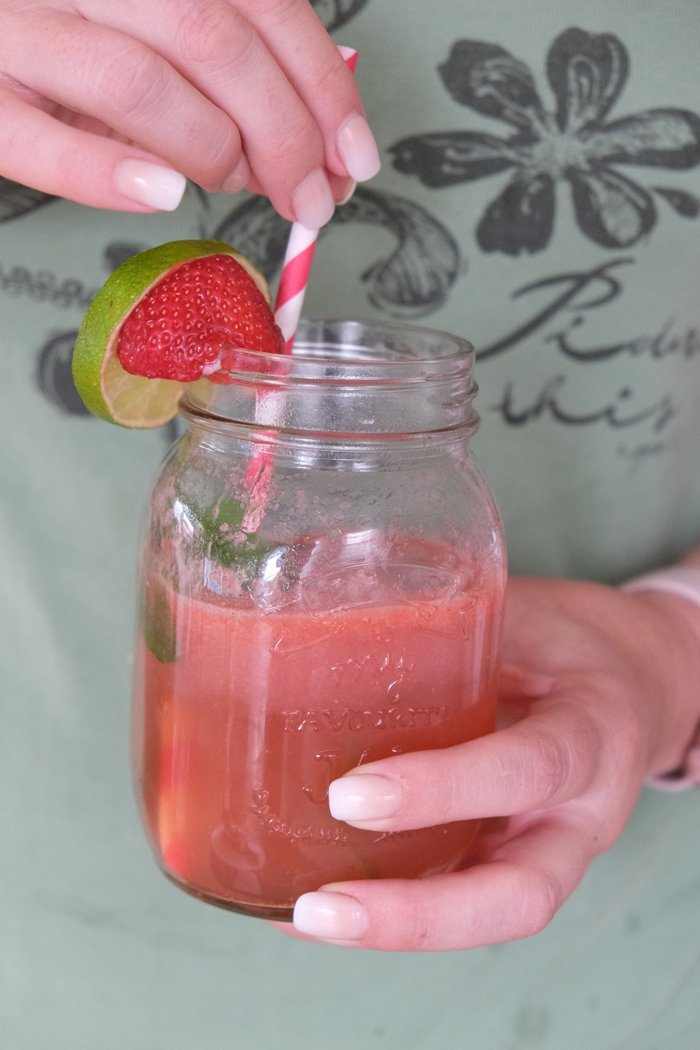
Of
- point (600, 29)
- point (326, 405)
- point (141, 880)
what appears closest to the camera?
point (326, 405)

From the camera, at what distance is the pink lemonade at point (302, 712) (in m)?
0.60

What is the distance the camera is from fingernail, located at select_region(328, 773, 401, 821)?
55 cm

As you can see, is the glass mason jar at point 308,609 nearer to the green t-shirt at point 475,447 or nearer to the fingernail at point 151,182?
the fingernail at point 151,182

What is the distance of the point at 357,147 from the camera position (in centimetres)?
63

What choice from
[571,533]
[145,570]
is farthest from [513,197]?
[145,570]

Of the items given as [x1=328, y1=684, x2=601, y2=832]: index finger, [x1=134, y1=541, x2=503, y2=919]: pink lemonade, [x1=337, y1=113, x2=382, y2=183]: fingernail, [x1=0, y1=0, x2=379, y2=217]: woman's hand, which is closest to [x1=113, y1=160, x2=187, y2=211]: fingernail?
[x1=0, y1=0, x2=379, y2=217]: woman's hand

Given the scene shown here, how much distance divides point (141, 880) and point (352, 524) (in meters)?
0.47

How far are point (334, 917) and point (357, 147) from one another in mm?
434

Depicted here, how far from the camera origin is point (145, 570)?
681 millimetres

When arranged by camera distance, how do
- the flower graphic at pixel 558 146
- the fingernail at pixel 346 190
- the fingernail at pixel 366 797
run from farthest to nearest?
the flower graphic at pixel 558 146, the fingernail at pixel 346 190, the fingernail at pixel 366 797

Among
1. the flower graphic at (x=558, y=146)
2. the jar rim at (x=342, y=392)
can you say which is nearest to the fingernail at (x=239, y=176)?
the jar rim at (x=342, y=392)

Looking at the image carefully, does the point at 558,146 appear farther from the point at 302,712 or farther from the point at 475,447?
the point at 302,712

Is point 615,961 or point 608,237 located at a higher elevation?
point 608,237

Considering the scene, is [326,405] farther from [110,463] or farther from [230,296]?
[110,463]
